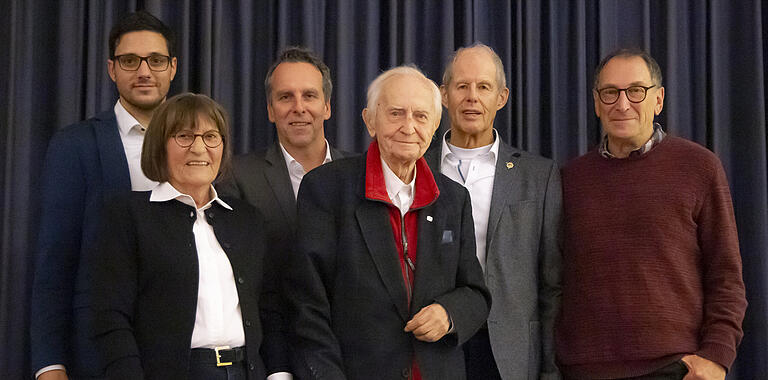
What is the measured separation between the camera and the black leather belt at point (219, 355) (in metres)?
2.07

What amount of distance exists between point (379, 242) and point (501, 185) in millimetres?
736

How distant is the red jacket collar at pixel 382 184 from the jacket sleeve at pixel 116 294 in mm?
686

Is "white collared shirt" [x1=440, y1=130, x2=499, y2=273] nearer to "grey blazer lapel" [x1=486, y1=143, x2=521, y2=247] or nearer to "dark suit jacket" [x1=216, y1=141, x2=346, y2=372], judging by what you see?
"grey blazer lapel" [x1=486, y1=143, x2=521, y2=247]

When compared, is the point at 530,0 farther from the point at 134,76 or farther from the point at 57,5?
the point at 57,5

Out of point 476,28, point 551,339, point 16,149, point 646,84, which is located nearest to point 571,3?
point 476,28

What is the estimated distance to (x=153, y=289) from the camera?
2.10 m

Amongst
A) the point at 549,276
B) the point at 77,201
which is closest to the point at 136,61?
the point at 77,201

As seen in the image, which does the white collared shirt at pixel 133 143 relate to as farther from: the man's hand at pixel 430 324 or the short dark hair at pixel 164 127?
the man's hand at pixel 430 324

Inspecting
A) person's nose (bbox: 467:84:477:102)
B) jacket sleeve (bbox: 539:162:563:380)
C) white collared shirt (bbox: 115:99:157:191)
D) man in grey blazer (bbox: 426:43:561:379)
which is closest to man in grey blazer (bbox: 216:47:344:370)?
white collared shirt (bbox: 115:99:157:191)

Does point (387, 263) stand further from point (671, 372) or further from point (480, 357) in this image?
point (671, 372)

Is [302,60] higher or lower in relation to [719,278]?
higher

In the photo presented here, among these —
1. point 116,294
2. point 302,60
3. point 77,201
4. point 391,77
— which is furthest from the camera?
point 302,60

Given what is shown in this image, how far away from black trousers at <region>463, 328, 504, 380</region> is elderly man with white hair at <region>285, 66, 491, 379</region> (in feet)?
1.30

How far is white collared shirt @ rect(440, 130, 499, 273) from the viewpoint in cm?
279
